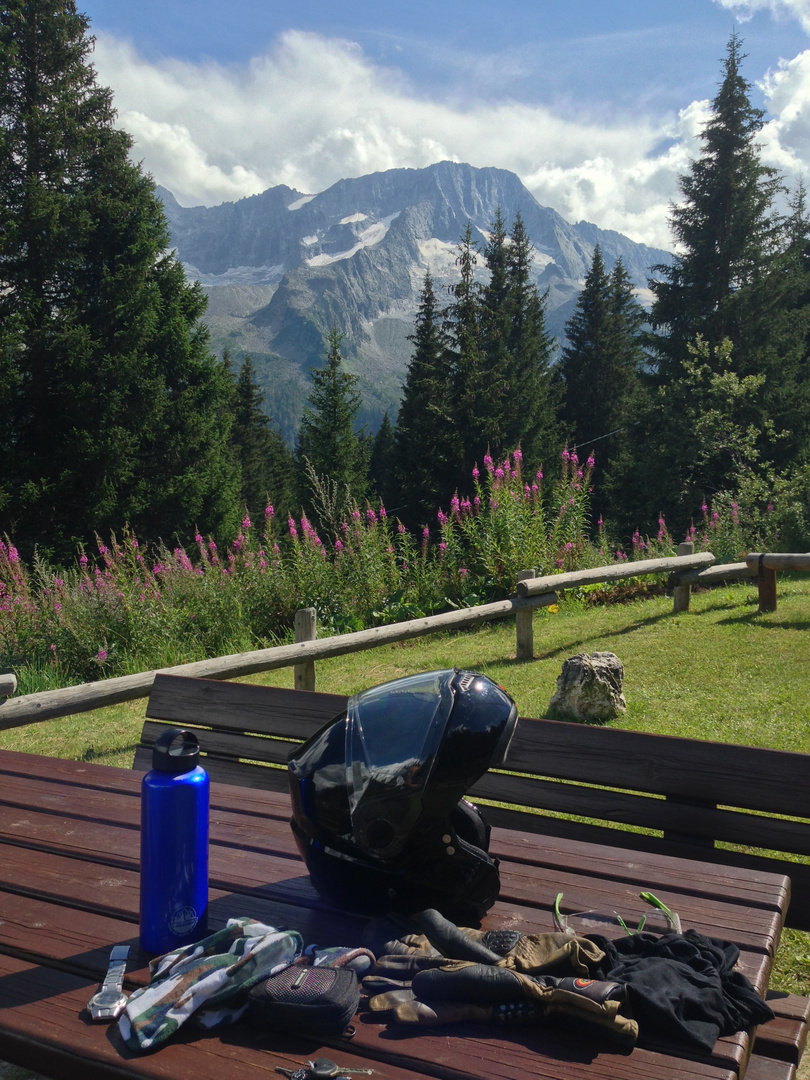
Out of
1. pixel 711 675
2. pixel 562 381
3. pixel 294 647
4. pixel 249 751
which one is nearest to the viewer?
pixel 249 751

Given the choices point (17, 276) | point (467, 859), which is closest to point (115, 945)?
point (467, 859)

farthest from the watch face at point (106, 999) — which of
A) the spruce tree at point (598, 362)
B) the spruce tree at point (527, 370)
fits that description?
the spruce tree at point (598, 362)

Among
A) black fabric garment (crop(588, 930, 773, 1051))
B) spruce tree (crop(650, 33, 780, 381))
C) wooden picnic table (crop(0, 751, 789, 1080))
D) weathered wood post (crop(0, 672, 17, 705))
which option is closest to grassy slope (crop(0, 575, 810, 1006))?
weathered wood post (crop(0, 672, 17, 705))

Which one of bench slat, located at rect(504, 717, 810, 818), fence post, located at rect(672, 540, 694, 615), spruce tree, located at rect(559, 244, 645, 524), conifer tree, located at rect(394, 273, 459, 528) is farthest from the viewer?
spruce tree, located at rect(559, 244, 645, 524)

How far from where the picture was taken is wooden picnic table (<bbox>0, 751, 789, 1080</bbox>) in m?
1.32

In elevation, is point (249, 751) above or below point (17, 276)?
below

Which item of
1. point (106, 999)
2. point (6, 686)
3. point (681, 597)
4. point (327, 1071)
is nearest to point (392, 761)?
point (327, 1071)

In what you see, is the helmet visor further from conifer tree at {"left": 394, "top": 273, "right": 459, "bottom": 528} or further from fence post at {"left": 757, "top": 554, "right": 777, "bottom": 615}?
conifer tree at {"left": 394, "top": 273, "right": 459, "bottom": 528}

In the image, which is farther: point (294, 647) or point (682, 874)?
point (294, 647)

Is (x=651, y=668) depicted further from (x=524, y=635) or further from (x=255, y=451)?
(x=255, y=451)

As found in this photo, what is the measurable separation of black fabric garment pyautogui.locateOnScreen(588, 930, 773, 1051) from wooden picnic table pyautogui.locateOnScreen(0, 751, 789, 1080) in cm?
4

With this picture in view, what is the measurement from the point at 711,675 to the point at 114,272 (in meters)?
21.1

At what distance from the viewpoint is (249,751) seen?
3.26 meters

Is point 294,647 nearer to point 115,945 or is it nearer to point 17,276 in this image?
point 115,945
